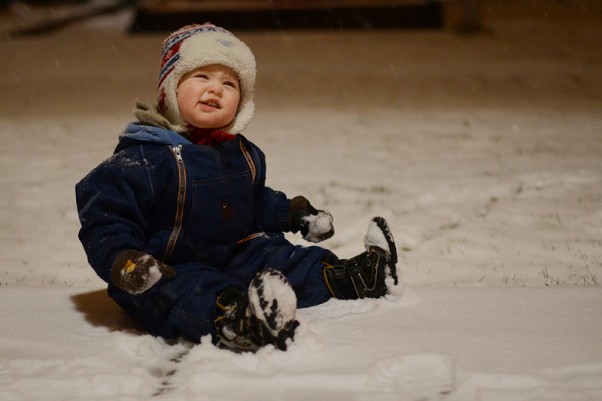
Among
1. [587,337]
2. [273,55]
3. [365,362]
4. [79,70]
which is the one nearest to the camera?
[365,362]

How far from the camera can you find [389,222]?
11.1 ft

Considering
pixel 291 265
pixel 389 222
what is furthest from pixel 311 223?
pixel 389 222

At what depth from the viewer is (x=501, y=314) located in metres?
2.17

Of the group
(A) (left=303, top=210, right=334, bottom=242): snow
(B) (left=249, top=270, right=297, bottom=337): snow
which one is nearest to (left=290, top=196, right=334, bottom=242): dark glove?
(A) (left=303, top=210, right=334, bottom=242): snow

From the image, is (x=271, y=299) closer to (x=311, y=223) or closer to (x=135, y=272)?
(x=135, y=272)

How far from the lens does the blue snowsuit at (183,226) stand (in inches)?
78.6

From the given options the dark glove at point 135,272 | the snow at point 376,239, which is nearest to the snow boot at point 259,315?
the dark glove at point 135,272

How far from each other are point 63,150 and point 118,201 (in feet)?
9.82

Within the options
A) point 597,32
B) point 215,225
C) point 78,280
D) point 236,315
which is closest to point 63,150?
point 78,280

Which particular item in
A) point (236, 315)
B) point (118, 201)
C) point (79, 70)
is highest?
point (118, 201)

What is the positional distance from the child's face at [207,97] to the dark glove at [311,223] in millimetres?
399

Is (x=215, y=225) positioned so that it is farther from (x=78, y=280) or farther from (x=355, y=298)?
(x=78, y=280)

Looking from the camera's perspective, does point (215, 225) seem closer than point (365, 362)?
No

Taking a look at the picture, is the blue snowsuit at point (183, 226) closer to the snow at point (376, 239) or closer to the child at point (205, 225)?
the child at point (205, 225)
